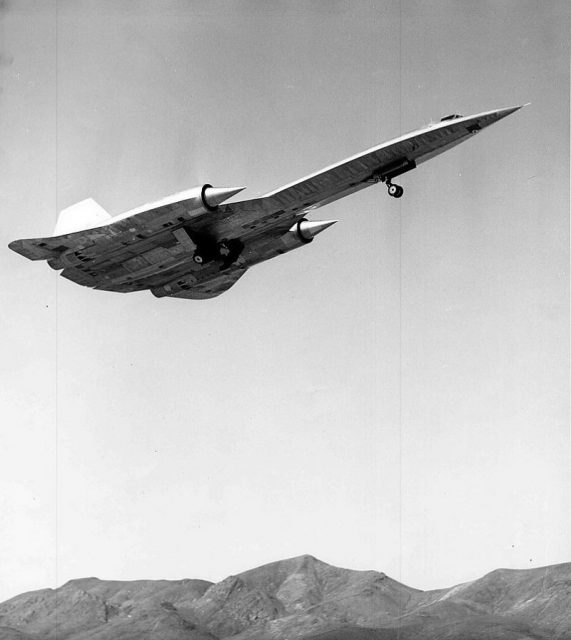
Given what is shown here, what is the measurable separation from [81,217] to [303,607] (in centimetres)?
2983

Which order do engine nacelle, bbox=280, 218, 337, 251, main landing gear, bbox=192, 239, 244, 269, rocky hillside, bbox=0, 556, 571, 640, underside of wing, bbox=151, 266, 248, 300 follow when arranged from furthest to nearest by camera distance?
rocky hillside, bbox=0, 556, 571, 640, underside of wing, bbox=151, 266, 248, 300, engine nacelle, bbox=280, 218, 337, 251, main landing gear, bbox=192, 239, 244, 269

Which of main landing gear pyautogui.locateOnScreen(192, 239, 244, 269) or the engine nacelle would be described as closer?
main landing gear pyautogui.locateOnScreen(192, 239, 244, 269)

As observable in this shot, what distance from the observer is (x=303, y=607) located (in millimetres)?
Answer: 45812

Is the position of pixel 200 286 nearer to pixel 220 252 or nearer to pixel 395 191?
pixel 220 252

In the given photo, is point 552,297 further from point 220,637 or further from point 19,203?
point 220,637

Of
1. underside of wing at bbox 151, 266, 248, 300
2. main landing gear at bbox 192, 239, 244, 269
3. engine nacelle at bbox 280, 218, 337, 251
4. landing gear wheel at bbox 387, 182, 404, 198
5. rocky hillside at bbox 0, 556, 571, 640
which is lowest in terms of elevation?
rocky hillside at bbox 0, 556, 571, 640

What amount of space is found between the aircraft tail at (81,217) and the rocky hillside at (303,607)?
11.6 m

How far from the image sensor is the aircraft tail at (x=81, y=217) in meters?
21.9

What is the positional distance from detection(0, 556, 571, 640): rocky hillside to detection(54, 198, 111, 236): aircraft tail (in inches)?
457

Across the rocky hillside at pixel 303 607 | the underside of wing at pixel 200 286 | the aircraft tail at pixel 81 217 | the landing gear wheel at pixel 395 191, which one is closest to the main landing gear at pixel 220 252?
the underside of wing at pixel 200 286

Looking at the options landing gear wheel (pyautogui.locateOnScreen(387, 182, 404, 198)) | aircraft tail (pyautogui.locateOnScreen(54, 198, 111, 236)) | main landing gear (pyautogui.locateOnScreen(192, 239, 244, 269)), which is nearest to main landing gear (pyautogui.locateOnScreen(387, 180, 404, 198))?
landing gear wheel (pyautogui.locateOnScreen(387, 182, 404, 198))

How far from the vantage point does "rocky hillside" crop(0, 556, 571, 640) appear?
31.7m

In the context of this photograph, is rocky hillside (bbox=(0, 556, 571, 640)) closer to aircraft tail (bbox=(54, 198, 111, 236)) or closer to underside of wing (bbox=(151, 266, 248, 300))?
underside of wing (bbox=(151, 266, 248, 300))

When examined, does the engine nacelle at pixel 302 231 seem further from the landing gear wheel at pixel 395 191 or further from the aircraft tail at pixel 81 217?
the aircraft tail at pixel 81 217
